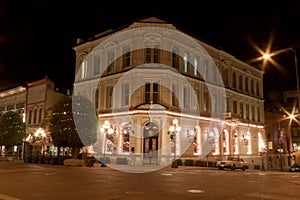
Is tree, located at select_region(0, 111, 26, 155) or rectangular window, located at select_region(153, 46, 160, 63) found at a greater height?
rectangular window, located at select_region(153, 46, 160, 63)

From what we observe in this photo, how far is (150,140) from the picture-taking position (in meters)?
35.7

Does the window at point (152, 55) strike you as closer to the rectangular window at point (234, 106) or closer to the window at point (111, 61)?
the window at point (111, 61)

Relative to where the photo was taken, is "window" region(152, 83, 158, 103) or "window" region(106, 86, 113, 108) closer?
"window" region(152, 83, 158, 103)

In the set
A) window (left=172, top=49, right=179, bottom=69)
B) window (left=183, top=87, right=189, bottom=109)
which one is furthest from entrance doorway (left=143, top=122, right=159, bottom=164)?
window (left=172, top=49, right=179, bottom=69)

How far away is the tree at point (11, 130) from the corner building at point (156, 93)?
11960 millimetres

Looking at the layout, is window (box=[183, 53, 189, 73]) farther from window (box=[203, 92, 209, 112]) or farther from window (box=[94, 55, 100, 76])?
window (box=[94, 55, 100, 76])

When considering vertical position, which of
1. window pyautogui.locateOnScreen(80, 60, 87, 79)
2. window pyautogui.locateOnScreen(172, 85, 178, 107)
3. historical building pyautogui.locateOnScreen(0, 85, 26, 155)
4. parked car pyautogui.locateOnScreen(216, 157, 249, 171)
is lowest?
parked car pyautogui.locateOnScreen(216, 157, 249, 171)

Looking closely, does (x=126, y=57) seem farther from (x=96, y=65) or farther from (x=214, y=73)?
(x=214, y=73)

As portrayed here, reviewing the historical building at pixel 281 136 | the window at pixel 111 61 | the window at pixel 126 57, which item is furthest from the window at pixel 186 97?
the historical building at pixel 281 136

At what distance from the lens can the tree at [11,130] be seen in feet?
156

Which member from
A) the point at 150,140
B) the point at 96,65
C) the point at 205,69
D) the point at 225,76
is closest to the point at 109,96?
the point at 96,65

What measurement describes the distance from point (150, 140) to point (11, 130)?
23.8m

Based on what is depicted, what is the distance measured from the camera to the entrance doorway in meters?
35.2

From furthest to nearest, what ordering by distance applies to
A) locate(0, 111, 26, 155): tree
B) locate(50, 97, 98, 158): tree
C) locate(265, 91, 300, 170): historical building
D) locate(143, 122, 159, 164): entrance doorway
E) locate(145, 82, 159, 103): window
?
locate(265, 91, 300, 170): historical building
locate(0, 111, 26, 155): tree
locate(145, 82, 159, 103): window
locate(143, 122, 159, 164): entrance doorway
locate(50, 97, 98, 158): tree
